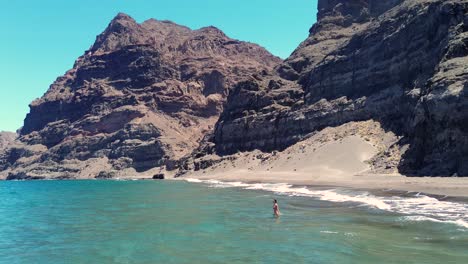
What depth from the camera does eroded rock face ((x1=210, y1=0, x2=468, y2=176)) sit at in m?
53.5

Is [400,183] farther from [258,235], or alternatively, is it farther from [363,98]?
[363,98]

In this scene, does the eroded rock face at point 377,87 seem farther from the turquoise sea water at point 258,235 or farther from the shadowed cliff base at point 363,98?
the turquoise sea water at point 258,235

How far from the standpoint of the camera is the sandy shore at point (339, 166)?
47.1 metres

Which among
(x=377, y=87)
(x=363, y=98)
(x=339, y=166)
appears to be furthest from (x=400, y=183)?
(x=377, y=87)

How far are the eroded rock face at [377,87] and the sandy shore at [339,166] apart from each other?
3.53 metres

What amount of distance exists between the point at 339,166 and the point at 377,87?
92.8 feet

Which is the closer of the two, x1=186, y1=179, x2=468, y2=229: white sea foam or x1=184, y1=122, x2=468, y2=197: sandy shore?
x1=186, y1=179, x2=468, y2=229: white sea foam

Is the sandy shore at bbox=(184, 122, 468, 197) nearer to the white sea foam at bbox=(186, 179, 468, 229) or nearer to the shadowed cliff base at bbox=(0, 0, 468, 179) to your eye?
the shadowed cliff base at bbox=(0, 0, 468, 179)

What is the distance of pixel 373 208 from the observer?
3450 centimetres

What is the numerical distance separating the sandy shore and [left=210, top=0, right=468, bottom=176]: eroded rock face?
11.6ft

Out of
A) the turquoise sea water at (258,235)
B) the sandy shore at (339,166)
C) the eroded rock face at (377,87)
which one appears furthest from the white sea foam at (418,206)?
the eroded rock face at (377,87)

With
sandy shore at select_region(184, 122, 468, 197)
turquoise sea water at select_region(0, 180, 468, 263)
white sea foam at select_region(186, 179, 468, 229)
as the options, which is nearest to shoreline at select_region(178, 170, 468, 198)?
sandy shore at select_region(184, 122, 468, 197)

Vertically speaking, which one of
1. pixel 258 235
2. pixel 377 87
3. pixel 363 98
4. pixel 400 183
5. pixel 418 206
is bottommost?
pixel 258 235

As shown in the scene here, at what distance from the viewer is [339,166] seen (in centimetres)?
7788
